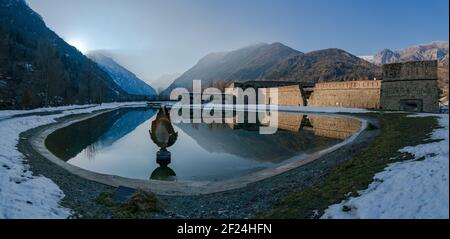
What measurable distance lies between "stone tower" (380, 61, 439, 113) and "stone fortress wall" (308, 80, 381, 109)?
2.69m

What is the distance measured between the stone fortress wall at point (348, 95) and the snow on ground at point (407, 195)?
41.5 meters

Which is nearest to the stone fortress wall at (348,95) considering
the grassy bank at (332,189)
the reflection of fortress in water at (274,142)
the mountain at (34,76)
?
the reflection of fortress in water at (274,142)

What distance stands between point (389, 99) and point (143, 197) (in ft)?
139

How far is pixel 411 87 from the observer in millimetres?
39969

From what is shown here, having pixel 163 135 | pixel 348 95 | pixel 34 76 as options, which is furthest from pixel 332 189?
pixel 34 76

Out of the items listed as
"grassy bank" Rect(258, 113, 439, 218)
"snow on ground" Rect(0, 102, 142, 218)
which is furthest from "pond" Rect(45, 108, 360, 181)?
"grassy bank" Rect(258, 113, 439, 218)

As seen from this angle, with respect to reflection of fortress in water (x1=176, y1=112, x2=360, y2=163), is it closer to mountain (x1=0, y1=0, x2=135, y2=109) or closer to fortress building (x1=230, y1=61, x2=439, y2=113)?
fortress building (x1=230, y1=61, x2=439, y2=113)

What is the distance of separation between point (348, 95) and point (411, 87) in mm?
13449

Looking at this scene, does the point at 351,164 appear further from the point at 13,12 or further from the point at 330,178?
the point at 13,12

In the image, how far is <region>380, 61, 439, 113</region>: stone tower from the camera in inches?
1526

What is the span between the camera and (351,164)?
1156 centimetres

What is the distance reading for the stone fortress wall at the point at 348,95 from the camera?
47062 millimetres

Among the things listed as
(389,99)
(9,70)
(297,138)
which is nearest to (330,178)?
(297,138)

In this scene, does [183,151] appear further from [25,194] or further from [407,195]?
[407,195]
